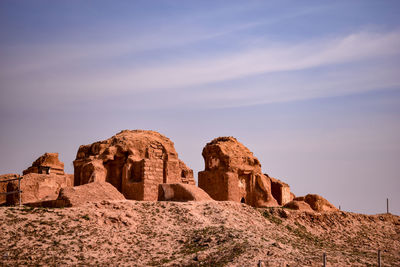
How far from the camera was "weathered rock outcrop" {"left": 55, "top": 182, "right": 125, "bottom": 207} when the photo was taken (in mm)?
21922

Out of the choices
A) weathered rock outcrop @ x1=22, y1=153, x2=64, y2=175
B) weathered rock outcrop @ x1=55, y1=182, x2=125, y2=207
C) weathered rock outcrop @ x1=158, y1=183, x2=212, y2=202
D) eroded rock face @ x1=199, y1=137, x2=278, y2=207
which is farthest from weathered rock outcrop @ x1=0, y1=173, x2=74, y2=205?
eroded rock face @ x1=199, y1=137, x2=278, y2=207

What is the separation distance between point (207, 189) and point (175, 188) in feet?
24.8

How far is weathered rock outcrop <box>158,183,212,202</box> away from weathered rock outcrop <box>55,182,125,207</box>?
224 cm

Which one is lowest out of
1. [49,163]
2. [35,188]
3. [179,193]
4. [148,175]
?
[179,193]

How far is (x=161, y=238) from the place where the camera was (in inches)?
806

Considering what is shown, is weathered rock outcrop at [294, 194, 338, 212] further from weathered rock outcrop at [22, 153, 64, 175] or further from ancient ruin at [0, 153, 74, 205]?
weathered rock outcrop at [22, 153, 64, 175]

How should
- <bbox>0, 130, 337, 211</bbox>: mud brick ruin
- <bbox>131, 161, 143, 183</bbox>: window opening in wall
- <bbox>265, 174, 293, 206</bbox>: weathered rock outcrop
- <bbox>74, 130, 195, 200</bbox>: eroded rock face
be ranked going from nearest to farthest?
<bbox>0, 130, 337, 211</bbox>: mud brick ruin, <bbox>74, 130, 195, 200</bbox>: eroded rock face, <bbox>131, 161, 143, 183</bbox>: window opening in wall, <bbox>265, 174, 293, 206</bbox>: weathered rock outcrop

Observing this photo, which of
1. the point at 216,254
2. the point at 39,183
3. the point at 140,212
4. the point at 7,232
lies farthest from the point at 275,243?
the point at 39,183

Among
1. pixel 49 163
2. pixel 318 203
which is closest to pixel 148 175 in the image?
pixel 49 163

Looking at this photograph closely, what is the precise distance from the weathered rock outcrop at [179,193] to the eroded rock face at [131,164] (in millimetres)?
1411

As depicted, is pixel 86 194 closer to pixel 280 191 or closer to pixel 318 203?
pixel 318 203

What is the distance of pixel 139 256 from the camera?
18.9 meters

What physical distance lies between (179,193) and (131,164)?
3667 mm

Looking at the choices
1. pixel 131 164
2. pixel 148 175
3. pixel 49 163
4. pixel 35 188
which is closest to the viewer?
pixel 35 188
